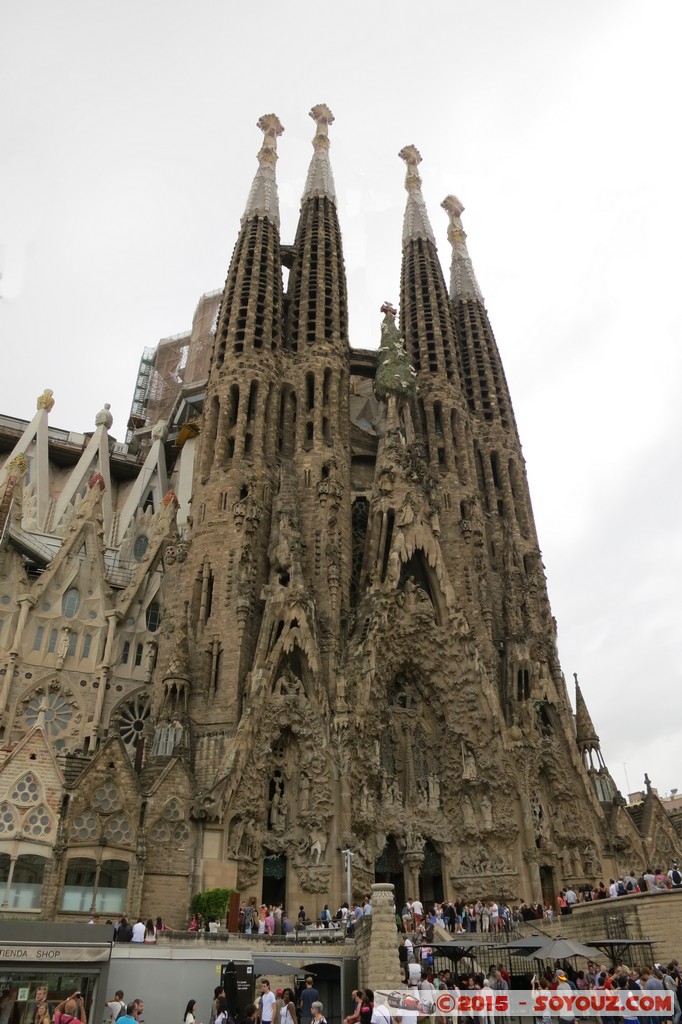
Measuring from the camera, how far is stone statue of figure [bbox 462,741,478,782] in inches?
1177

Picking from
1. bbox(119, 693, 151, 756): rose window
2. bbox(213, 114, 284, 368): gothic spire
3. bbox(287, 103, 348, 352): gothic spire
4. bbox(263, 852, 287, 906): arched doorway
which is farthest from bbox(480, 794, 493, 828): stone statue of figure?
bbox(287, 103, 348, 352): gothic spire

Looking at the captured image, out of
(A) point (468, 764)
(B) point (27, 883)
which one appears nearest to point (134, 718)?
(B) point (27, 883)

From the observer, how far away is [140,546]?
43531 mm

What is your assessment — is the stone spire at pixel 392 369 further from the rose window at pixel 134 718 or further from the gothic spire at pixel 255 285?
the rose window at pixel 134 718

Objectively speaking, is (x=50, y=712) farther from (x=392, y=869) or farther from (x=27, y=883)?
(x=392, y=869)

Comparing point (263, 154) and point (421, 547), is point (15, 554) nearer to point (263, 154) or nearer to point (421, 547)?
point (421, 547)

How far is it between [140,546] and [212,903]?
946 inches

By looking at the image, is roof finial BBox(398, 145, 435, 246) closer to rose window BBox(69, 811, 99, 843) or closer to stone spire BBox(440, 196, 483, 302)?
stone spire BBox(440, 196, 483, 302)

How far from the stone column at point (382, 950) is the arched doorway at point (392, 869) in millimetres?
13929

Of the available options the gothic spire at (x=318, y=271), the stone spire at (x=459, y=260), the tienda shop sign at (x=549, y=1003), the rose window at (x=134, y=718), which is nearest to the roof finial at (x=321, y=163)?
the gothic spire at (x=318, y=271)

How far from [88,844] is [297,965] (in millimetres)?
8407

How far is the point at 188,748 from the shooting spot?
86.8 ft

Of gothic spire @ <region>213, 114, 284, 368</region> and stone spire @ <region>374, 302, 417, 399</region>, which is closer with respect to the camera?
gothic spire @ <region>213, 114, 284, 368</region>

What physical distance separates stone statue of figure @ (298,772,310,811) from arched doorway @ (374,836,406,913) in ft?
15.1
